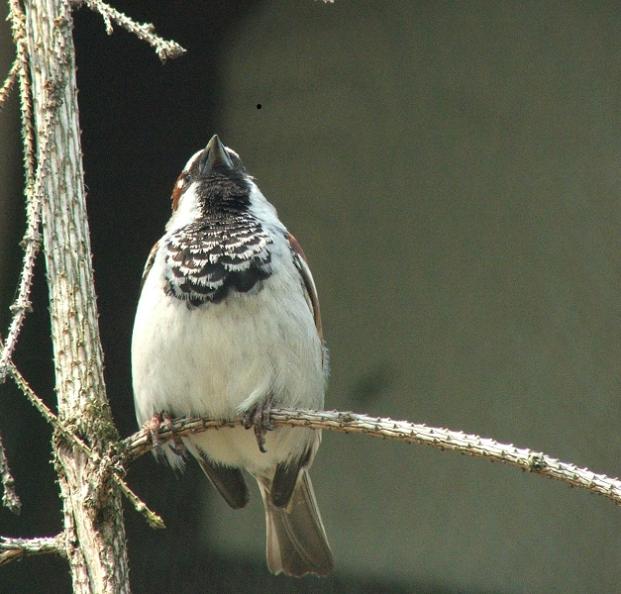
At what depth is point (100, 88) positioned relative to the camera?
4352mm

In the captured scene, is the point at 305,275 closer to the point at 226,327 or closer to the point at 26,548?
the point at 226,327

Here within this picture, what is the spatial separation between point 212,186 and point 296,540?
1094mm

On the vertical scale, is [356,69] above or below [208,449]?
above

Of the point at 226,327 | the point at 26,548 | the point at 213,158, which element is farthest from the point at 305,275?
the point at 26,548

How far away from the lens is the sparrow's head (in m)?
2.99

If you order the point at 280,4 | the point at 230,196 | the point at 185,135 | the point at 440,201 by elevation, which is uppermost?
the point at 280,4

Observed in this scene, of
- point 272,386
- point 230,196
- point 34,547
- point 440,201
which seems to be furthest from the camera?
point 440,201

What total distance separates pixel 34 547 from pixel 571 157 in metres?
2.67

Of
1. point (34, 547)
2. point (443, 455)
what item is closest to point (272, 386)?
point (34, 547)

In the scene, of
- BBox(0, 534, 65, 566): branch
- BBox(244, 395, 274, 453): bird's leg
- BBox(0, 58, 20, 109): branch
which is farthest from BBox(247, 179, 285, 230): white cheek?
BBox(0, 534, 65, 566): branch

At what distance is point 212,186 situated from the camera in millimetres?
3039

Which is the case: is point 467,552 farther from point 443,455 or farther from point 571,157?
point 571,157

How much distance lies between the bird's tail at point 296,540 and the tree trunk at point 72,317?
104 cm

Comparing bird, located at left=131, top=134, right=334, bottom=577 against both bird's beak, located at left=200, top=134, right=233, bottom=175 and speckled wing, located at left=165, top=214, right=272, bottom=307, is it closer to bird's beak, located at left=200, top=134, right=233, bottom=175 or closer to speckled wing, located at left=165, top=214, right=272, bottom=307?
speckled wing, located at left=165, top=214, right=272, bottom=307
